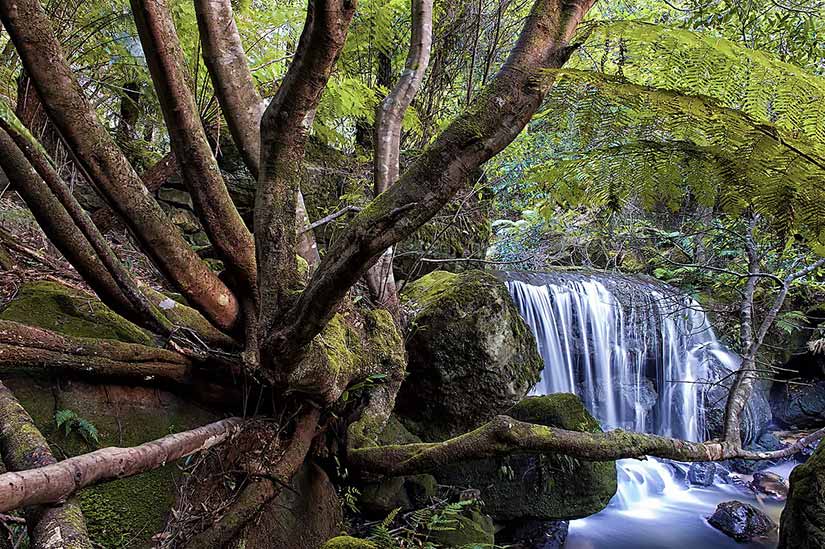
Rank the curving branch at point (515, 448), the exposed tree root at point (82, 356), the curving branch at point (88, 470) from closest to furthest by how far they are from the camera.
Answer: the curving branch at point (88, 470) → the exposed tree root at point (82, 356) → the curving branch at point (515, 448)

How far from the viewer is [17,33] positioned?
174 centimetres

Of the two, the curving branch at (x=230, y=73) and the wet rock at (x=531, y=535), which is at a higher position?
the curving branch at (x=230, y=73)

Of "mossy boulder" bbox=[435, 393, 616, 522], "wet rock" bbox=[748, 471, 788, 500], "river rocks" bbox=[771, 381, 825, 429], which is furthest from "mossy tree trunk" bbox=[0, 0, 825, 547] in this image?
"river rocks" bbox=[771, 381, 825, 429]

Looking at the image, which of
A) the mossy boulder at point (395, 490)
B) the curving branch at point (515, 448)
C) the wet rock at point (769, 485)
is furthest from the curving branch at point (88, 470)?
the wet rock at point (769, 485)

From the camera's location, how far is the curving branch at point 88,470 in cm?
131

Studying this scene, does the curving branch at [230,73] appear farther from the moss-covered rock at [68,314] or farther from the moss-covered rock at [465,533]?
the moss-covered rock at [465,533]

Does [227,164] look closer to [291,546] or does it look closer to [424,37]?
[424,37]

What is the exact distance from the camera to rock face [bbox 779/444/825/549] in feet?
12.1

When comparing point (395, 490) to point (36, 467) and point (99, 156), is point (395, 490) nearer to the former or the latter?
point (36, 467)

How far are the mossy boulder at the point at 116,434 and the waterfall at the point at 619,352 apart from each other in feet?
18.2

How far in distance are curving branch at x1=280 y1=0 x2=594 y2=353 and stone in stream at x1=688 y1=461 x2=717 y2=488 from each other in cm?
724

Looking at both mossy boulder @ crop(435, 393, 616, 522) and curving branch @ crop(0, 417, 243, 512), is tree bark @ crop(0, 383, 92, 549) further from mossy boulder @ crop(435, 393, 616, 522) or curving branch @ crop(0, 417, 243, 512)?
mossy boulder @ crop(435, 393, 616, 522)

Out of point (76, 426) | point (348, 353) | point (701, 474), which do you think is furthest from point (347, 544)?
point (701, 474)

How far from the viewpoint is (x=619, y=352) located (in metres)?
8.11
